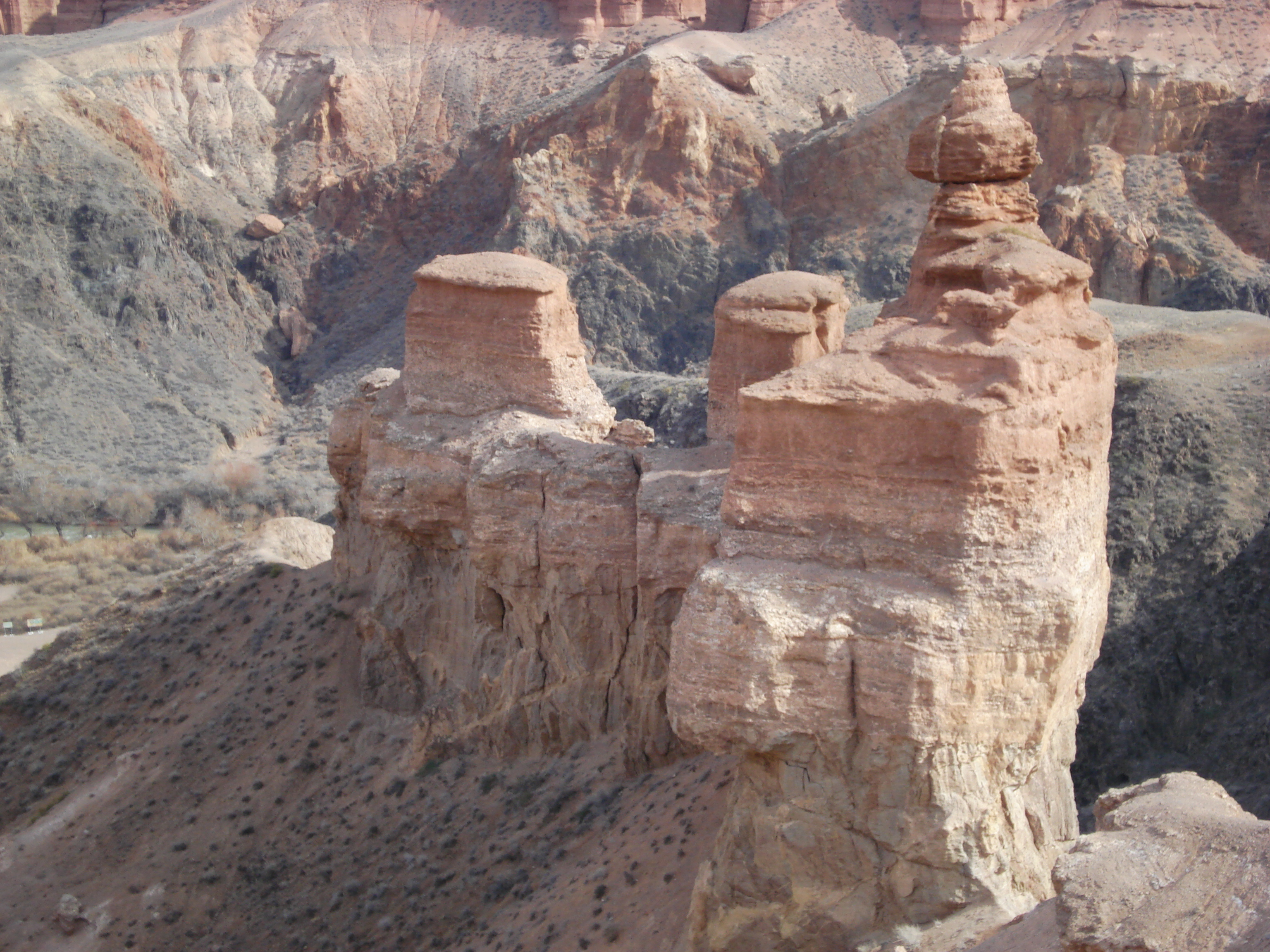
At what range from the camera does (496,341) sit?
2061 cm

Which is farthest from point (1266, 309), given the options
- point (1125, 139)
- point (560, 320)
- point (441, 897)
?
point (441, 897)

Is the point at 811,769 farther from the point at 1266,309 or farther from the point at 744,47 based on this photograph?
the point at 744,47

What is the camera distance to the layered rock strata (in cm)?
1806

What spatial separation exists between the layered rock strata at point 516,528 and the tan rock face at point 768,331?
3.62 feet

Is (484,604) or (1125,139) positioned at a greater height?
(1125,139)

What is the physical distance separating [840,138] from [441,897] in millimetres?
48771

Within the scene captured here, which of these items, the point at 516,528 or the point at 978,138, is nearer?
the point at 978,138

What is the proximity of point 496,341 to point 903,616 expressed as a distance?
10.1 meters

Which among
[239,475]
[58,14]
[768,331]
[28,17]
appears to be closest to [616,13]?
[58,14]

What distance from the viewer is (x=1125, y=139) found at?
57.5 meters

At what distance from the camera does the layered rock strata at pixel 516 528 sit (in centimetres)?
1806

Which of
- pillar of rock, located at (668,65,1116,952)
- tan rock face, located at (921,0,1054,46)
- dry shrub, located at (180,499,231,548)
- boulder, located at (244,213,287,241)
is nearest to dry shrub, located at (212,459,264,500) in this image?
dry shrub, located at (180,499,231,548)

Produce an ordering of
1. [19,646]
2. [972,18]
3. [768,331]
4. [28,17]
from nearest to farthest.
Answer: [768,331], [19,646], [972,18], [28,17]

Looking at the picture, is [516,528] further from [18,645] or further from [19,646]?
[18,645]
